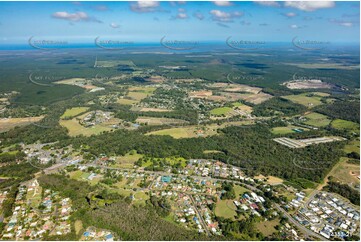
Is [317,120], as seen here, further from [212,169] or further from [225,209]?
[225,209]

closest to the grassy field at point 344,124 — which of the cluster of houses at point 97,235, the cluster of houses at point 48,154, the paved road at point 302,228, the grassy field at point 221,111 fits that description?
the grassy field at point 221,111

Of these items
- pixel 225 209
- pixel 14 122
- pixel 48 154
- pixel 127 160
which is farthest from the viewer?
pixel 14 122

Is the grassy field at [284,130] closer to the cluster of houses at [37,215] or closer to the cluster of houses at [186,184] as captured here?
the cluster of houses at [186,184]

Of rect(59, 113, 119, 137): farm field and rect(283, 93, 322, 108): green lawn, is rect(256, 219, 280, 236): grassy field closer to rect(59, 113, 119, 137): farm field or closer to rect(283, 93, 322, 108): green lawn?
rect(59, 113, 119, 137): farm field

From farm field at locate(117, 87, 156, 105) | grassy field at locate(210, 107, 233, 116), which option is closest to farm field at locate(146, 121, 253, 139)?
grassy field at locate(210, 107, 233, 116)

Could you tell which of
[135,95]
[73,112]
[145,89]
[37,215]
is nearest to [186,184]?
[37,215]
